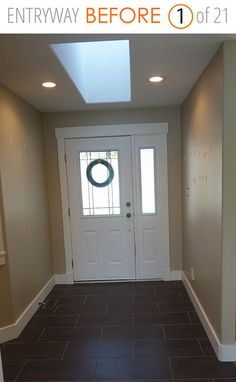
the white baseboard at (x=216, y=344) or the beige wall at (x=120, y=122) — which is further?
the beige wall at (x=120, y=122)

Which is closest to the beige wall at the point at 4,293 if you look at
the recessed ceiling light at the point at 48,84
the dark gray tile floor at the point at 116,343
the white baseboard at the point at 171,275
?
the dark gray tile floor at the point at 116,343

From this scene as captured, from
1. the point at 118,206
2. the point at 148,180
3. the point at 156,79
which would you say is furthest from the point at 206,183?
the point at 118,206

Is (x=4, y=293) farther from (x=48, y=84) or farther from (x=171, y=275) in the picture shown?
(x=171, y=275)

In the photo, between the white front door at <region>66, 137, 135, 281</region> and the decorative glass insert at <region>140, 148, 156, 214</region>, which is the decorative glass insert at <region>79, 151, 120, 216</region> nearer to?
the white front door at <region>66, 137, 135, 281</region>

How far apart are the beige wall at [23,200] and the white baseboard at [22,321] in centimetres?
6

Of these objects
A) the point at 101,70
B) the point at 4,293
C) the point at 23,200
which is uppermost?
A: the point at 101,70

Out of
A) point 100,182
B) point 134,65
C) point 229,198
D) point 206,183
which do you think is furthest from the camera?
point 100,182

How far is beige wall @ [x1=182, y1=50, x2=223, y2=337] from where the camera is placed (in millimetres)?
2018

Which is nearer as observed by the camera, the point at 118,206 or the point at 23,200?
the point at 23,200

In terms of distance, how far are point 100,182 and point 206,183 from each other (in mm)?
1614

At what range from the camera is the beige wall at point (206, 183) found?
6.62 ft

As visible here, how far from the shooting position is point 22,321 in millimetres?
2648

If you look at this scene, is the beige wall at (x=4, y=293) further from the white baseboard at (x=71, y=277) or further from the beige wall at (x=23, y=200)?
the white baseboard at (x=71, y=277)

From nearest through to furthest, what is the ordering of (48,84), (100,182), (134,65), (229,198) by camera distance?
1. (229,198)
2. (134,65)
3. (48,84)
4. (100,182)
